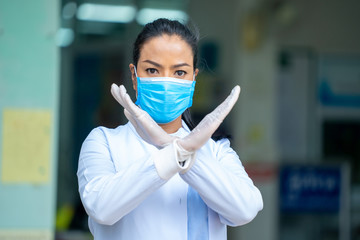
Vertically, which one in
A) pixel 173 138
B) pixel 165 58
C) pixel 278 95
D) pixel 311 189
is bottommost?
pixel 311 189

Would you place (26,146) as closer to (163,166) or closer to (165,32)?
(165,32)

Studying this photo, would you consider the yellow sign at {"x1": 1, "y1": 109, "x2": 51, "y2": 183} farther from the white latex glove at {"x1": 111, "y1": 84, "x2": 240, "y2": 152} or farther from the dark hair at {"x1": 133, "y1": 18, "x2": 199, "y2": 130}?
the white latex glove at {"x1": 111, "y1": 84, "x2": 240, "y2": 152}

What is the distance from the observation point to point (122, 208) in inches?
59.2

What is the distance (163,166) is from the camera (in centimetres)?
147

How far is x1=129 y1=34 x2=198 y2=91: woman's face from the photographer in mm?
1678

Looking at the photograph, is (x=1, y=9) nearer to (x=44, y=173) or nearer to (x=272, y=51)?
(x=44, y=173)

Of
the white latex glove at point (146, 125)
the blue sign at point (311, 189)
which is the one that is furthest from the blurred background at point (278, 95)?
the white latex glove at point (146, 125)

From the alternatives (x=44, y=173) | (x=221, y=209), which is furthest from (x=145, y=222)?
(x=44, y=173)

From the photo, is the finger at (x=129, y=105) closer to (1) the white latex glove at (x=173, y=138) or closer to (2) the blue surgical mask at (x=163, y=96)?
(1) the white latex glove at (x=173, y=138)

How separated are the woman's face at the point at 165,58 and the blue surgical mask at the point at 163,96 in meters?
0.02

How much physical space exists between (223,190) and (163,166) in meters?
0.18

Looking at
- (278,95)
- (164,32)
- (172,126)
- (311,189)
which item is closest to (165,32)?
(164,32)

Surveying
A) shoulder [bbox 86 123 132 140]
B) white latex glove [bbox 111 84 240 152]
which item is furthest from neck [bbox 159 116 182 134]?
white latex glove [bbox 111 84 240 152]

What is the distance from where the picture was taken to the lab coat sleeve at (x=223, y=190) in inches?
59.7
